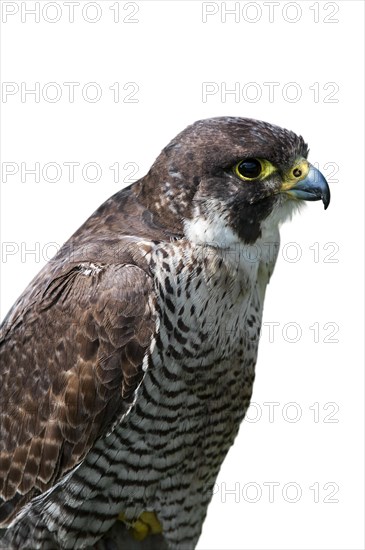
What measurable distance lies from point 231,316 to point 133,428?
0.85m

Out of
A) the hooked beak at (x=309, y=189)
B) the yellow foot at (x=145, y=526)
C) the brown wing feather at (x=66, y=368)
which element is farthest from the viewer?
the yellow foot at (x=145, y=526)

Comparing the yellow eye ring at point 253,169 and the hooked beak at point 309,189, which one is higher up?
the yellow eye ring at point 253,169

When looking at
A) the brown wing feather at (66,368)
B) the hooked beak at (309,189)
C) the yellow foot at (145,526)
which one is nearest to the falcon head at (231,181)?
the hooked beak at (309,189)

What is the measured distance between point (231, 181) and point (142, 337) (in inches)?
38.4

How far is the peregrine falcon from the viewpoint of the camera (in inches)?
247

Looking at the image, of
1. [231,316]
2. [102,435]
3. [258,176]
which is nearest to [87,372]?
[102,435]

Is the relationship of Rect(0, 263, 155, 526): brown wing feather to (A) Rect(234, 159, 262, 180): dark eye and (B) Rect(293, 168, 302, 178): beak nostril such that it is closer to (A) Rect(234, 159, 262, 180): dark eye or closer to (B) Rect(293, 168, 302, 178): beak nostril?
(A) Rect(234, 159, 262, 180): dark eye

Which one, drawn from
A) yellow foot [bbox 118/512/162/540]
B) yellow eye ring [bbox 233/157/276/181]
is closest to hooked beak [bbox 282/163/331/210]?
yellow eye ring [bbox 233/157/276/181]

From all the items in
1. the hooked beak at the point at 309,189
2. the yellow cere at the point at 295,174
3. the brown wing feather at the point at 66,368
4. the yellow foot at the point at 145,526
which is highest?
the yellow cere at the point at 295,174

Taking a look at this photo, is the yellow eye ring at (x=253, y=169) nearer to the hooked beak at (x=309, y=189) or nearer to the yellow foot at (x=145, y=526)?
the hooked beak at (x=309, y=189)

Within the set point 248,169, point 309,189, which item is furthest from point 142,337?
point 309,189

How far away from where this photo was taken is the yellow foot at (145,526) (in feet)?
22.4

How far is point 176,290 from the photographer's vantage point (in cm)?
634

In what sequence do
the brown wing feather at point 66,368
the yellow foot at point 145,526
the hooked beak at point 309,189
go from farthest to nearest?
1. the yellow foot at point 145,526
2. the hooked beak at point 309,189
3. the brown wing feather at point 66,368
